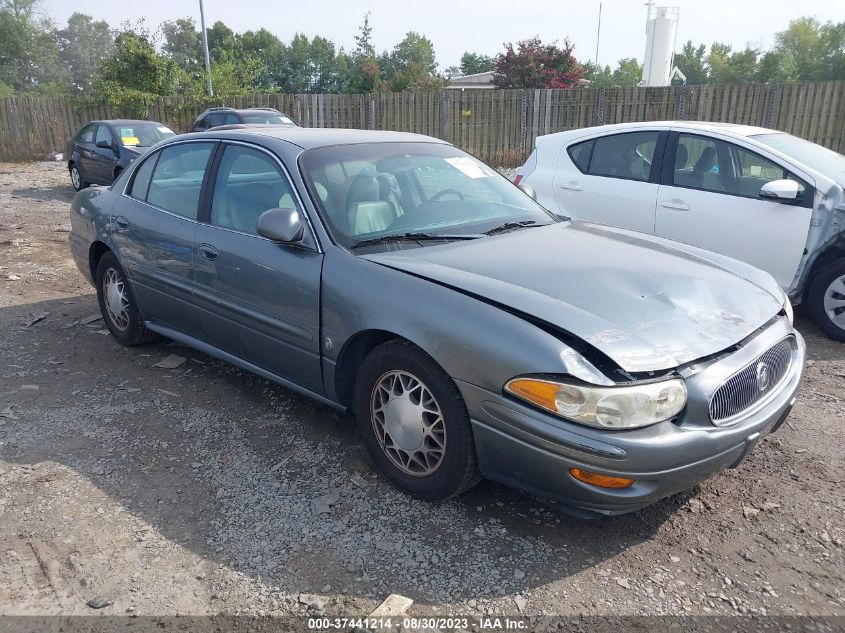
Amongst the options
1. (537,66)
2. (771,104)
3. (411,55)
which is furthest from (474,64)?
(771,104)

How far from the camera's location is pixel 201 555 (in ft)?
9.50

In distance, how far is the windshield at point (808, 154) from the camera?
5609mm

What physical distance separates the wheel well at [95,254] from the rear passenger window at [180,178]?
0.79 m

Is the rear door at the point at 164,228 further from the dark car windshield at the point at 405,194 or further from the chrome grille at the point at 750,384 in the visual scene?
the chrome grille at the point at 750,384

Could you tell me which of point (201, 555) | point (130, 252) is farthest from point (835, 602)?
point (130, 252)

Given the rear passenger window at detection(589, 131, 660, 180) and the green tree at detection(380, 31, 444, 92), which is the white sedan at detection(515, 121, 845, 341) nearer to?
the rear passenger window at detection(589, 131, 660, 180)

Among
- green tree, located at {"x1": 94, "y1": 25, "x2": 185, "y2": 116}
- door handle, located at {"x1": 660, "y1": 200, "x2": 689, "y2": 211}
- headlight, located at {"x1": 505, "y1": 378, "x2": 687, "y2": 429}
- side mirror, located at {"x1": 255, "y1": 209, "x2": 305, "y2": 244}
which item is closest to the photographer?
headlight, located at {"x1": 505, "y1": 378, "x2": 687, "y2": 429}

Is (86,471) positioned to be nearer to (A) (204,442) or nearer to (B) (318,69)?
(A) (204,442)

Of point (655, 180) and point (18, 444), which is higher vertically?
point (655, 180)

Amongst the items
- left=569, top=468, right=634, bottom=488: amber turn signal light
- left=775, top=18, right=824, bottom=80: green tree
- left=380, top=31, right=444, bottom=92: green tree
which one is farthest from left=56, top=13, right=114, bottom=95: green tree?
left=569, top=468, right=634, bottom=488: amber turn signal light

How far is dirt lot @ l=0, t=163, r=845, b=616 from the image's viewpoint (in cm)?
265

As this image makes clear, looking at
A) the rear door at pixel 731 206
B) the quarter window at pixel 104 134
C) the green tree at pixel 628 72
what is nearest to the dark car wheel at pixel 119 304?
the rear door at pixel 731 206

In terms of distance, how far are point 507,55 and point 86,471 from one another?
36039 millimetres

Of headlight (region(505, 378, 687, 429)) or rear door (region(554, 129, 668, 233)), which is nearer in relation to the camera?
headlight (region(505, 378, 687, 429))
